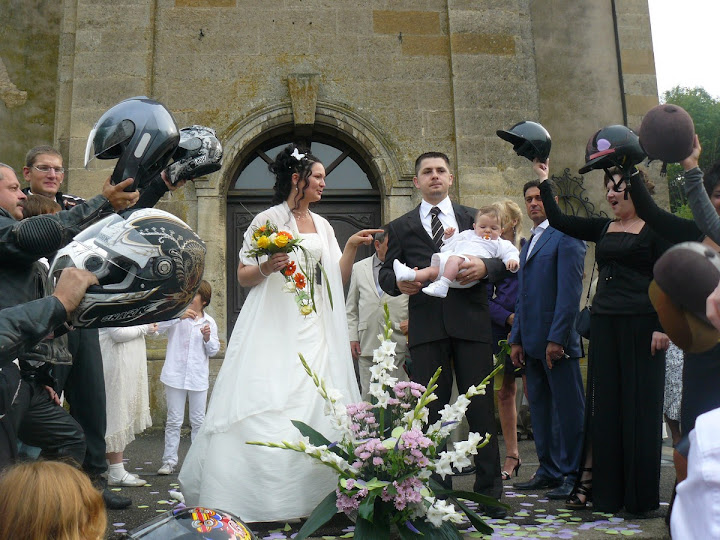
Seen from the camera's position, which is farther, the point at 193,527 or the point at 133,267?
the point at 133,267

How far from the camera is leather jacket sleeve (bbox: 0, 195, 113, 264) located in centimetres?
337

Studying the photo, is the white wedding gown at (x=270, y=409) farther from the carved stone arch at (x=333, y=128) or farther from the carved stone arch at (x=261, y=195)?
the carved stone arch at (x=333, y=128)

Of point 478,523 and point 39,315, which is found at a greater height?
point 39,315

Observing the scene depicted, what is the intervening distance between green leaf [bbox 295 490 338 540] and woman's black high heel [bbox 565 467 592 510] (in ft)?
6.07

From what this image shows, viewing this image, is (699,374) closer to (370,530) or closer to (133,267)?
(370,530)

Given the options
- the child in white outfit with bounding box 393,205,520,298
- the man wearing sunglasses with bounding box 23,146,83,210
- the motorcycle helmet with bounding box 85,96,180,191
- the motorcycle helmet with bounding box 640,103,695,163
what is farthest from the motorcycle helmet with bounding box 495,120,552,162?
the man wearing sunglasses with bounding box 23,146,83,210

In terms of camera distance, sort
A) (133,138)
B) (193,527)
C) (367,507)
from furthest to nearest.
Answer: (367,507) → (133,138) → (193,527)

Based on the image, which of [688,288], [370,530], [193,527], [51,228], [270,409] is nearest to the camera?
[688,288]

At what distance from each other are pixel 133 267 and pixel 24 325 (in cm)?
42

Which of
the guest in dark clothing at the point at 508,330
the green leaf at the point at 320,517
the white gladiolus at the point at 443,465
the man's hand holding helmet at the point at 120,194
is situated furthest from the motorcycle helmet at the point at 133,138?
the guest in dark clothing at the point at 508,330

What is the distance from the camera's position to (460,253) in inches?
199

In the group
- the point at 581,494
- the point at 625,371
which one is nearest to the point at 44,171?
the point at 625,371

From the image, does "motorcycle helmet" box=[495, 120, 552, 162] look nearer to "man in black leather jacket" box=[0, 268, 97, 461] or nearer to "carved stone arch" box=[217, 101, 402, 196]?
"man in black leather jacket" box=[0, 268, 97, 461]

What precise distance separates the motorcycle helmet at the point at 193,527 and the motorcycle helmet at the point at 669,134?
230 centimetres
